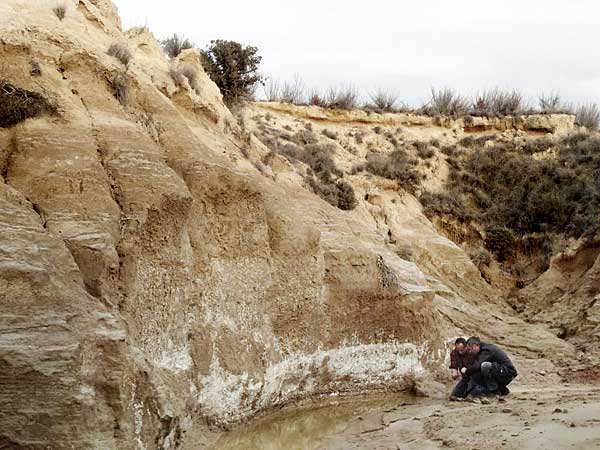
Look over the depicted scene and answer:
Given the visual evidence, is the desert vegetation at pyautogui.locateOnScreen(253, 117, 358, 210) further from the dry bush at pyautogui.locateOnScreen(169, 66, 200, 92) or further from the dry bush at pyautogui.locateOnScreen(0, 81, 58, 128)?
the dry bush at pyautogui.locateOnScreen(0, 81, 58, 128)

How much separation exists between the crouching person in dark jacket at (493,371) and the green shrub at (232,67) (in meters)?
11.0

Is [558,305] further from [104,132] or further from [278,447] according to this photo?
[104,132]

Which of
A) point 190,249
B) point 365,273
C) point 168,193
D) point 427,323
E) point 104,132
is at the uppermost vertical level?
point 104,132

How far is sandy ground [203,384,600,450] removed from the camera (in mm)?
10188

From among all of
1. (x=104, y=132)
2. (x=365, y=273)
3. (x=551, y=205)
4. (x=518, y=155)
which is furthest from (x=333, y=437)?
(x=518, y=155)

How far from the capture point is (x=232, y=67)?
21.4 meters

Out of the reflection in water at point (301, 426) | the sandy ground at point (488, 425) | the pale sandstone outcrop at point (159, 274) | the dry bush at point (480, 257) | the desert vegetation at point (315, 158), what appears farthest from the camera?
the dry bush at point (480, 257)

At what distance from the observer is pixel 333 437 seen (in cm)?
1194

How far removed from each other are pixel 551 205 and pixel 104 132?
17350mm

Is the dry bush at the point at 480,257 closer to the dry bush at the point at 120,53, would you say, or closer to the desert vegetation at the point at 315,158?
the desert vegetation at the point at 315,158

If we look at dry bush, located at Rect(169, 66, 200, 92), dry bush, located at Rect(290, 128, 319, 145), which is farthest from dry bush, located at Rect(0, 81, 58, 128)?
dry bush, located at Rect(290, 128, 319, 145)

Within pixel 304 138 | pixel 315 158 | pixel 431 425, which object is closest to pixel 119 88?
pixel 431 425

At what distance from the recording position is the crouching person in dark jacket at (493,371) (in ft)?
46.4

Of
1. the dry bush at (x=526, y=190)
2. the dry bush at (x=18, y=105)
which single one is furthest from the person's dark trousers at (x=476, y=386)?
the dry bush at (x=18, y=105)
